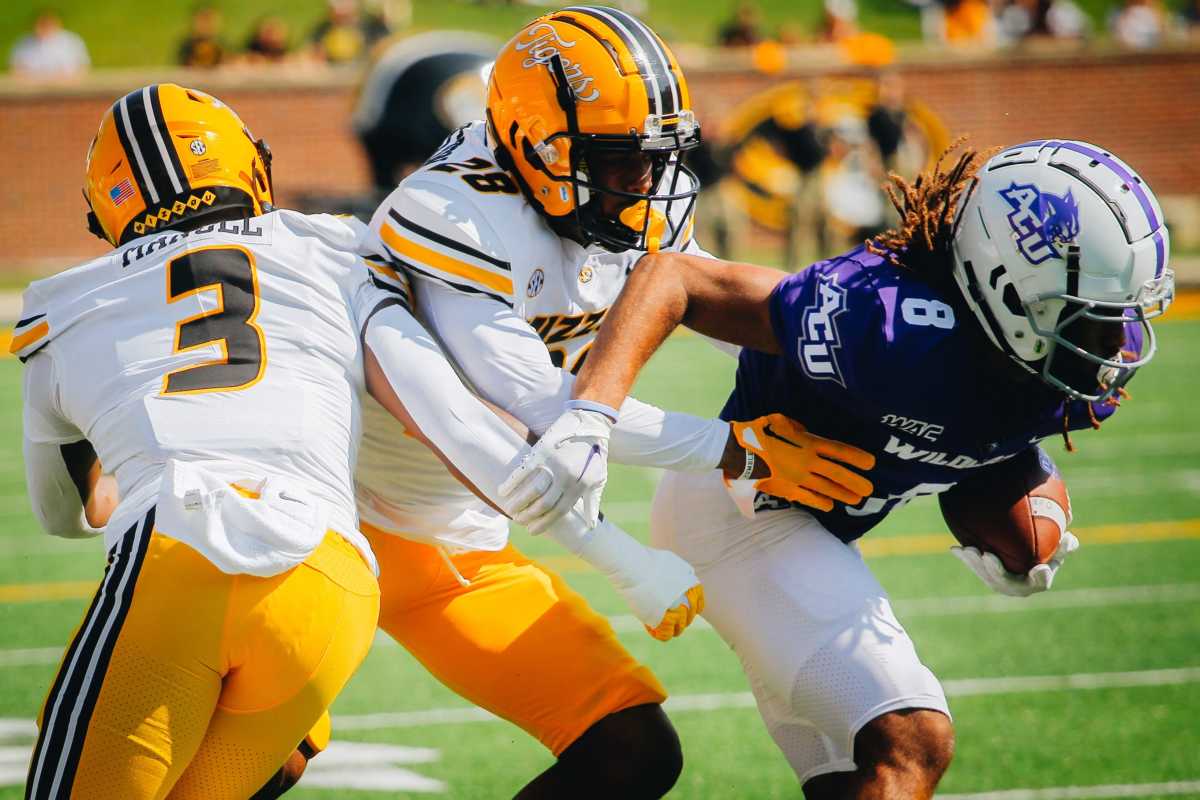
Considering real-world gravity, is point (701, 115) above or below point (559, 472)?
below

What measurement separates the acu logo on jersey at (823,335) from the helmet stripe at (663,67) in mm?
528

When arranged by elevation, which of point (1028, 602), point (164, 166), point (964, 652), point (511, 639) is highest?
point (164, 166)

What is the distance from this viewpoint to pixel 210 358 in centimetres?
248

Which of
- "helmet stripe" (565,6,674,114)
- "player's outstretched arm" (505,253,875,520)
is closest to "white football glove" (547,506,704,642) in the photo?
"player's outstretched arm" (505,253,875,520)

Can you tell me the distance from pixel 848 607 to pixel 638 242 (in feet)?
2.99

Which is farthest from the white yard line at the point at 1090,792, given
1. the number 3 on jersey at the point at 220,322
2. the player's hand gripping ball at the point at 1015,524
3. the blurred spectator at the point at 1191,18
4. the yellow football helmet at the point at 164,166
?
the blurred spectator at the point at 1191,18

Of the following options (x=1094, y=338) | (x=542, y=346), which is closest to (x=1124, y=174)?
(x=1094, y=338)

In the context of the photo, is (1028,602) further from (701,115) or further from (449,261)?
(701,115)

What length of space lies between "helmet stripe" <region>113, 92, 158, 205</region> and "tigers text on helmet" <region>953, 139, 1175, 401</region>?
5.44 feet

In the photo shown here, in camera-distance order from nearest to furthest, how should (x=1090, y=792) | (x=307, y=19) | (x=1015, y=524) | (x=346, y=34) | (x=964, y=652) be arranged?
(x=1015, y=524) → (x=1090, y=792) → (x=964, y=652) → (x=346, y=34) → (x=307, y=19)

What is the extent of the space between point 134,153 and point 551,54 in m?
0.90

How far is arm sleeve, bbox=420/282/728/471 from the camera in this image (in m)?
2.73

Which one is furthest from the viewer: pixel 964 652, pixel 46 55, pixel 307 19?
pixel 307 19

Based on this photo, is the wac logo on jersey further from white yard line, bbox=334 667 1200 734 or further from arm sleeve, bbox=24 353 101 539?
white yard line, bbox=334 667 1200 734
